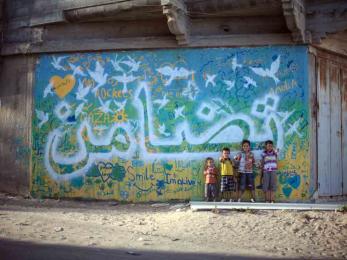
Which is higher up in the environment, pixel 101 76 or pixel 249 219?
pixel 101 76

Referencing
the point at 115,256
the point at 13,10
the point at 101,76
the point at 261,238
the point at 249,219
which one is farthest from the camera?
the point at 13,10

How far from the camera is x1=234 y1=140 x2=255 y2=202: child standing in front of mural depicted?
9.12 meters

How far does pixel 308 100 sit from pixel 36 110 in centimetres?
580

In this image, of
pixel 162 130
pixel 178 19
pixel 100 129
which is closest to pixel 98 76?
pixel 100 129

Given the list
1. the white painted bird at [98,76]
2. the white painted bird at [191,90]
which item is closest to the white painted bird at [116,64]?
the white painted bird at [98,76]

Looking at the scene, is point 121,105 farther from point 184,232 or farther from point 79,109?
point 184,232

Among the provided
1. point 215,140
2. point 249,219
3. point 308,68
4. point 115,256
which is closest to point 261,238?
point 249,219

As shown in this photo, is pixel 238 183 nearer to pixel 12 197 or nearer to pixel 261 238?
pixel 261 238

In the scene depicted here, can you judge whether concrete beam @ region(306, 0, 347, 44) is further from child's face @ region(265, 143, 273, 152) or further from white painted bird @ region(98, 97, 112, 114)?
white painted bird @ region(98, 97, 112, 114)

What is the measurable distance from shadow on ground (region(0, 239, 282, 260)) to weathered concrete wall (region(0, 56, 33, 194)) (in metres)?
4.65

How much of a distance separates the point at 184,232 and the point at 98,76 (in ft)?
14.6

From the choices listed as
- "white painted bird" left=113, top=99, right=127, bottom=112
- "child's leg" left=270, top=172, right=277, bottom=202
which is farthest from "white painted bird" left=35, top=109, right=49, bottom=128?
"child's leg" left=270, top=172, right=277, bottom=202

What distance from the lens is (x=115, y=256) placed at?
17.8 feet

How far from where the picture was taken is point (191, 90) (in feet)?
31.6
